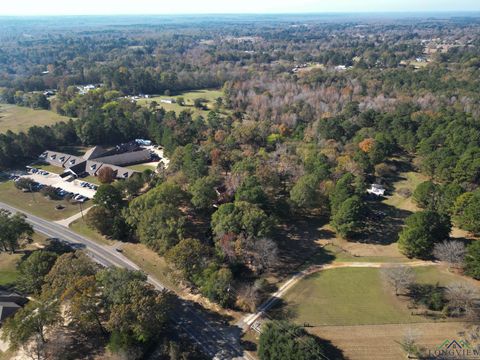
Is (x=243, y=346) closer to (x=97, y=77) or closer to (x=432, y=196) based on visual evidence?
(x=432, y=196)

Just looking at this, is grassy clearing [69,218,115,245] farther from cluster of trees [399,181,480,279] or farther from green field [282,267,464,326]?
cluster of trees [399,181,480,279]

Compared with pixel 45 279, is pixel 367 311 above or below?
below

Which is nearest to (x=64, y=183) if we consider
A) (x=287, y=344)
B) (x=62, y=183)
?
(x=62, y=183)

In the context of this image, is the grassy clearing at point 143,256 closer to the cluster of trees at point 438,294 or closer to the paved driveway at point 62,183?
the paved driveway at point 62,183

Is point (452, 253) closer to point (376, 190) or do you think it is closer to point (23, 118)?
point (376, 190)

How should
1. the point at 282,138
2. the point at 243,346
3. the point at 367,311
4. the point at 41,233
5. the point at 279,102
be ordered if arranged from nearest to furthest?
1. the point at 243,346
2. the point at 367,311
3. the point at 41,233
4. the point at 282,138
5. the point at 279,102

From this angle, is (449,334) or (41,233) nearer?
(449,334)

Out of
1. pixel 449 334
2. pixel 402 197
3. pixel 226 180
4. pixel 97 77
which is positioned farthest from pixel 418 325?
pixel 97 77
